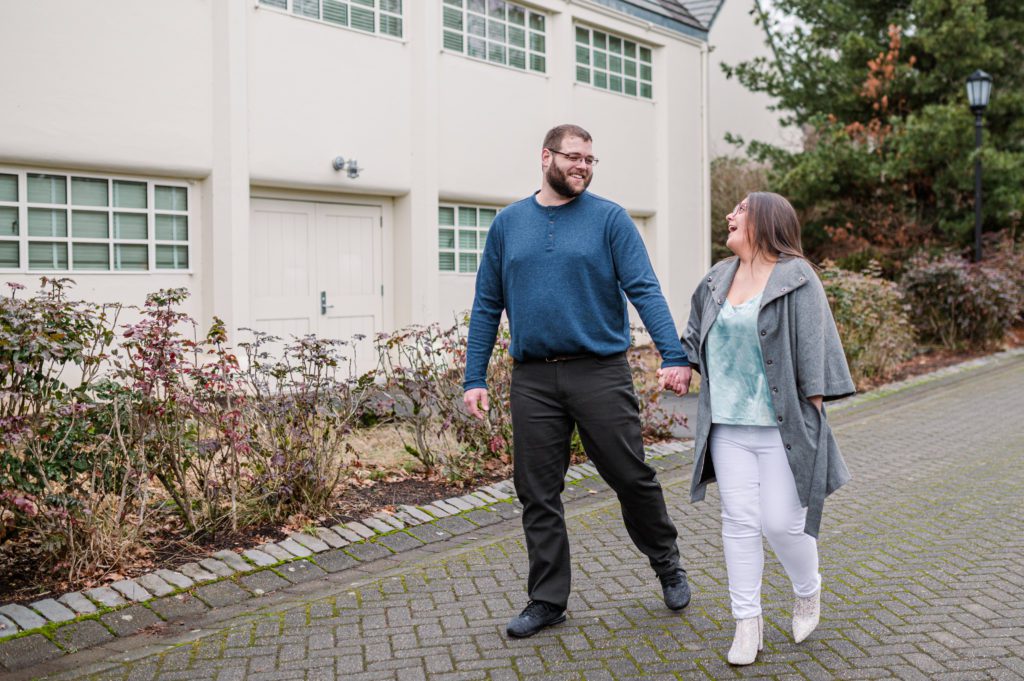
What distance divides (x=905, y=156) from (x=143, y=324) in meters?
15.0

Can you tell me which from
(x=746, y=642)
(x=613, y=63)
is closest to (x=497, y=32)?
(x=613, y=63)

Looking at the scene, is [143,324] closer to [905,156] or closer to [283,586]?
[283,586]

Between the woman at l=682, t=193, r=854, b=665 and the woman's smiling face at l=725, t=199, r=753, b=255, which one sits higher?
the woman's smiling face at l=725, t=199, r=753, b=255

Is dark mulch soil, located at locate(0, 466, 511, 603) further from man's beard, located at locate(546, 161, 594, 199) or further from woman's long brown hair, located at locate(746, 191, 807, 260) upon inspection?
woman's long brown hair, located at locate(746, 191, 807, 260)

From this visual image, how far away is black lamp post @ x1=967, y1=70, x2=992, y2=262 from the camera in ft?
53.8

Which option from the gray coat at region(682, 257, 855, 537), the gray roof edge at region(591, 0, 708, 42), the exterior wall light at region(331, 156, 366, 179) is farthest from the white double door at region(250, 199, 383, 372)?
the gray coat at region(682, 257, 855, 537)

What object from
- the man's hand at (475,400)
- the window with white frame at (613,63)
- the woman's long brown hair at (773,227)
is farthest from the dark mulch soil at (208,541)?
the window with white frame at (613,63)

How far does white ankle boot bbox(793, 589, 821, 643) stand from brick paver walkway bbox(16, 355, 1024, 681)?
0.06 metres

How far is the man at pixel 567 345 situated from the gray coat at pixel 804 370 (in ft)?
1.29

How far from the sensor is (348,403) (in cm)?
627

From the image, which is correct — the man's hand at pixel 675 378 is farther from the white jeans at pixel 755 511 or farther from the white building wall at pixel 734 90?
the white building wall at pixel 734 90

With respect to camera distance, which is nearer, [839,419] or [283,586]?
[283,586]

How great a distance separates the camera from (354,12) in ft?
40.9

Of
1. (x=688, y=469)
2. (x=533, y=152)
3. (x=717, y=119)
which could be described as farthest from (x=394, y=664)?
(x=717, y=119)
